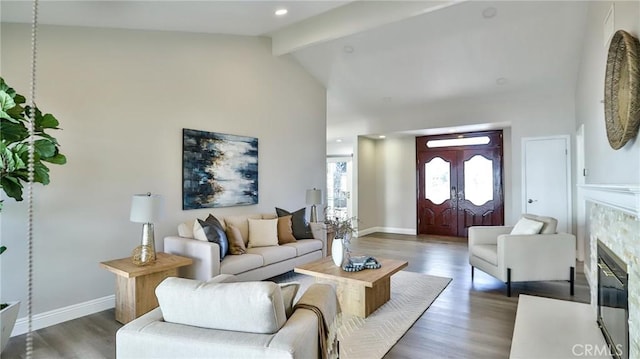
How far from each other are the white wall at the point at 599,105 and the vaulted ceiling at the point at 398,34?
0.51 metres

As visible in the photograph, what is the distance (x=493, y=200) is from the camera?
24.1ft

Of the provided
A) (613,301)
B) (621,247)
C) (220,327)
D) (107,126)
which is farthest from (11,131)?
(613,301)

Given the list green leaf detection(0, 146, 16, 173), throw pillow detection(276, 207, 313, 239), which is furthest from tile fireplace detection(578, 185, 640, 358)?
green leaf detection(0, 146, 16, 173)

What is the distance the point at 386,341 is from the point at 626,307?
1.55 m

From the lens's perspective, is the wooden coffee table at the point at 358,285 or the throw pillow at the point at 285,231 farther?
the throw pillow at the point at 285,231

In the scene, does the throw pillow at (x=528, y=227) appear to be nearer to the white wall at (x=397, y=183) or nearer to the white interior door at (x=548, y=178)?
the white interior door at (x=548, y=178)

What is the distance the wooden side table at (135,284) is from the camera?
3.05 m

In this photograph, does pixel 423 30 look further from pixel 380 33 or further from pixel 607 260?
pixel 607 260

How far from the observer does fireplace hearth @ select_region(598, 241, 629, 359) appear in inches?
82.0

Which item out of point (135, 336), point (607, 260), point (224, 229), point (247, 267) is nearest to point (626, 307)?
point (607, 260)

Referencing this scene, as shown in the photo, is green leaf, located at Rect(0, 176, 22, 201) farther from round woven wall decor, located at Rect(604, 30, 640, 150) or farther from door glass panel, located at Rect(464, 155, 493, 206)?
door glass panel, located at Rect(464, 155, 493, 206)

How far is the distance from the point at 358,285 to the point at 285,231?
5.55ft

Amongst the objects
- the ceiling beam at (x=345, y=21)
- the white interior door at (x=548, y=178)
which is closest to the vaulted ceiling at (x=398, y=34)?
the ceiling beam at (x=345, y=21)

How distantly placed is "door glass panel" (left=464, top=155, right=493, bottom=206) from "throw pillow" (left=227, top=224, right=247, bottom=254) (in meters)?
5.47
